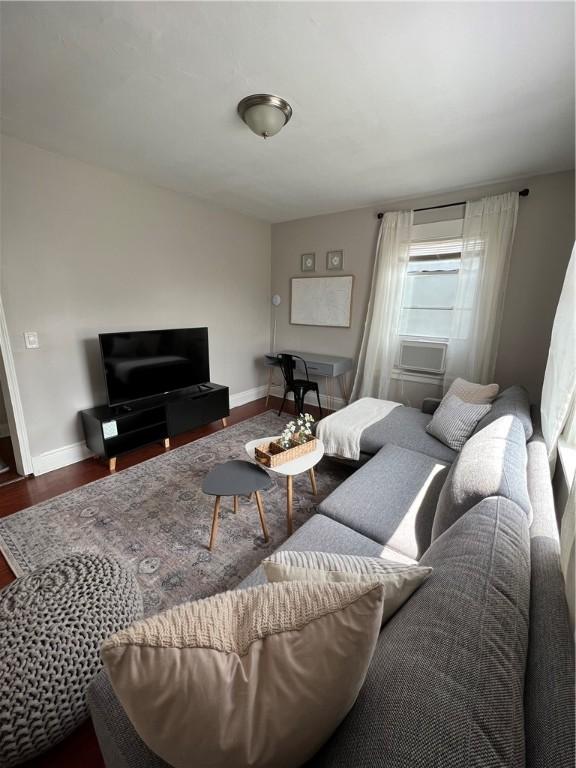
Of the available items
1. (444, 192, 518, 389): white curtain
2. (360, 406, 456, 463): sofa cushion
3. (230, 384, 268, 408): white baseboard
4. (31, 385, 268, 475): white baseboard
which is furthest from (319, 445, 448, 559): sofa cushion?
(230, 384, 268, 408): white baseboard

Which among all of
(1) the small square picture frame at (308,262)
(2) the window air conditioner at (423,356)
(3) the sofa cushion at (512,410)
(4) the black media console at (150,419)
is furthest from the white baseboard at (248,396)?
(3) the sofa cushion at (512,410)

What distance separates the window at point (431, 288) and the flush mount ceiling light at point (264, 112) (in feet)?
6.85

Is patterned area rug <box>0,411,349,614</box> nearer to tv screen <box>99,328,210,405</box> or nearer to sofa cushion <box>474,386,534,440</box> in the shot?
tv screen <box>99,328,210,405</box>

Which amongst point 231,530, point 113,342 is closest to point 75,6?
point 113,342

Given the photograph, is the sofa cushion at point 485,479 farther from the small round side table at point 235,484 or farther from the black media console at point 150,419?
the black media console at point 150,419

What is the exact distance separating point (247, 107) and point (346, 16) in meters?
0.72

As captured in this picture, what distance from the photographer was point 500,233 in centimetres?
288

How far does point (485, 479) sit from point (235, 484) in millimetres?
1272

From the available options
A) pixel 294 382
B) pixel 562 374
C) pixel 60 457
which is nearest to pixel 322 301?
pixel 294 382

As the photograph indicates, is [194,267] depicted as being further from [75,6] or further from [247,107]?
[75,6]

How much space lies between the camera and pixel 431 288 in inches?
132

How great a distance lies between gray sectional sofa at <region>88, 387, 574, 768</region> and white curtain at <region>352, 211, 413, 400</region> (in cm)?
247

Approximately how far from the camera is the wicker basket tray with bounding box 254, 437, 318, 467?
6.51 ft

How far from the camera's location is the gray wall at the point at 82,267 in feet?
7.67
